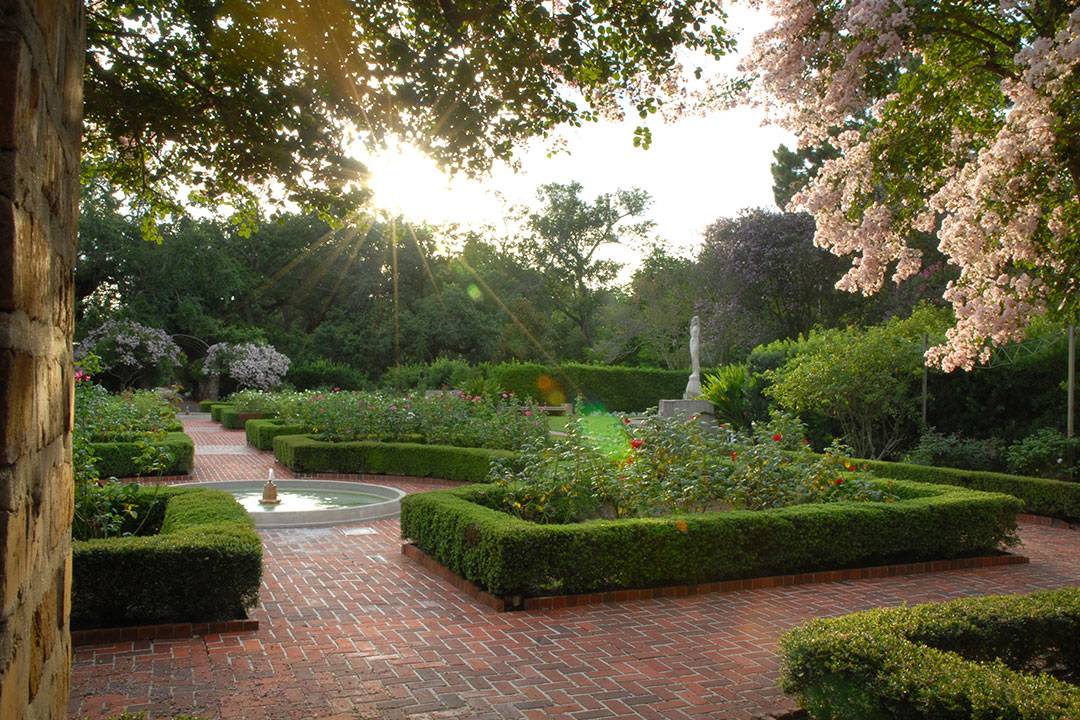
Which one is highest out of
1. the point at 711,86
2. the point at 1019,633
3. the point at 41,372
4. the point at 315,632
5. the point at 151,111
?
the point at 711,86

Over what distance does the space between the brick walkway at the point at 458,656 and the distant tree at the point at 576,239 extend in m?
36.4

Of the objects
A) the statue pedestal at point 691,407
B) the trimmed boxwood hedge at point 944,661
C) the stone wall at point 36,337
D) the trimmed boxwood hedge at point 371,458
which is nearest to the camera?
Answer: the stone wall at point 36,337

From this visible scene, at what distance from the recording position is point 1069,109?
6684 mm

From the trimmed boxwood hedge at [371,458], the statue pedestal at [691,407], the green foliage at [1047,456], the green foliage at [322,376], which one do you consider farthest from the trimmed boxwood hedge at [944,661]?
the green foliage at [322,376]

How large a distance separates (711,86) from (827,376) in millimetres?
7932

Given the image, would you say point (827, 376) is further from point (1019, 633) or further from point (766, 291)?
point (766, 291)

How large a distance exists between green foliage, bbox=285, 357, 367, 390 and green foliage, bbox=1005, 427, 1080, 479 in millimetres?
26995

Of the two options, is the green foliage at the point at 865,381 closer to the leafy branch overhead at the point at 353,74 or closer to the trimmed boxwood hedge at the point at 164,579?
the leafy branch overhead at the point at 353,74

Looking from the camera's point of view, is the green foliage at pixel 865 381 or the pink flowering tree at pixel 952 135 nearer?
the pink flowering tree at pixel 952 135

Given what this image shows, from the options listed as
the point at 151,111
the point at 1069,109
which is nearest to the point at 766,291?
the point at 1069,109

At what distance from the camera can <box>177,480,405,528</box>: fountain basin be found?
10289 millimetres

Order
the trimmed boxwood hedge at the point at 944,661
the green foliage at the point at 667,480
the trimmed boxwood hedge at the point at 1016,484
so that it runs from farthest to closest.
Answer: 1. the trimmed boxwood hedge at the point at 1016,484
2. the green foliage at the point at 667,480
3. the trimmed boxwood hedge at the point at 944,661


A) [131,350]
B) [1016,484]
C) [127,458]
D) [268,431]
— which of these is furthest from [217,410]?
[1016,484]

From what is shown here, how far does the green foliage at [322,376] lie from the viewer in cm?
3600
